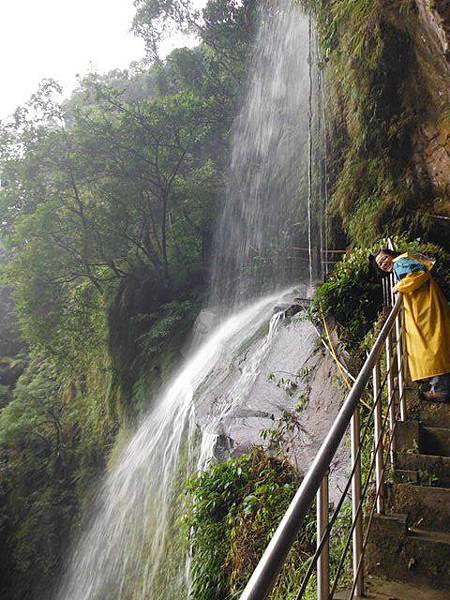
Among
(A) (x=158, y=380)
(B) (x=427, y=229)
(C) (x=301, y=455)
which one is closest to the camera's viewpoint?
(C) (x=301, y=455)

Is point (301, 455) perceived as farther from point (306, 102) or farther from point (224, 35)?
point (224, 35)

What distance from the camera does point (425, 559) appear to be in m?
2.18

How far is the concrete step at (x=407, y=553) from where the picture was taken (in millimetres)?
2141

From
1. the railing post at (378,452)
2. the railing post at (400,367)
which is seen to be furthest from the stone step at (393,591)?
the railing post at (400,367)

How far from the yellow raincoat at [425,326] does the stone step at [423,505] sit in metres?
0.85

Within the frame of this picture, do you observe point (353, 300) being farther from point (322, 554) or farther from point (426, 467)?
point (322, 554)

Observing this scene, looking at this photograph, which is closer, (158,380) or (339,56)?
(339,56)

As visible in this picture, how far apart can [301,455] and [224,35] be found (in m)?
16.6

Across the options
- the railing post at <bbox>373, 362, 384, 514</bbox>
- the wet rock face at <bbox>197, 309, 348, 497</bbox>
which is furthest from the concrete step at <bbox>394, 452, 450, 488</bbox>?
the wet rock face at <bbox>197, 309, 348, 497</bbox>

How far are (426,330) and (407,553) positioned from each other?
1.48 m

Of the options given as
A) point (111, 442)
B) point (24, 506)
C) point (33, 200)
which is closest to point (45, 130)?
point (33, 200)

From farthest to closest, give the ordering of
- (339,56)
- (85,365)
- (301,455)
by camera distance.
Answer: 1. (85,365)
2. (339,56)
3. (301,455)

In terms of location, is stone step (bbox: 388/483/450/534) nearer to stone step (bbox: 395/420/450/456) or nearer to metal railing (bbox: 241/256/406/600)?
metal railing (bbox: 241/256/406/600)

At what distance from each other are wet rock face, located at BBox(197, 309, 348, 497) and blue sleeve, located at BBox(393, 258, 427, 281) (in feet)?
4.85
